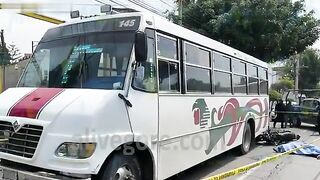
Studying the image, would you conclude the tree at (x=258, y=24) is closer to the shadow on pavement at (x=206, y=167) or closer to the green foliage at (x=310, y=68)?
the shadow on pavement at (x=206, y=167)

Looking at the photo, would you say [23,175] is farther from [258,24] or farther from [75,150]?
[258,24]

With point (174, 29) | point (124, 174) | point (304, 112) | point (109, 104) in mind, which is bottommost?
point (124, 174)

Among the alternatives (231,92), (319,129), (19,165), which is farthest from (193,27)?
(19,165)

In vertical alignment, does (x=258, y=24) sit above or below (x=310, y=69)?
below

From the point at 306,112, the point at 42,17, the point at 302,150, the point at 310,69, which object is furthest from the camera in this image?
the point at 310,69

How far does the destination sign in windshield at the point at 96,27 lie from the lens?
5.60 m

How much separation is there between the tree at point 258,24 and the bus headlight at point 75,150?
13263mm

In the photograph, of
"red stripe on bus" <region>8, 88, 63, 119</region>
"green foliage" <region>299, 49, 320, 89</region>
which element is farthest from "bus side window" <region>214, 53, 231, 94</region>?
"green foliage" <region>299, 49, 320, 89</region>

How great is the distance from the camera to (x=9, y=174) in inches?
191

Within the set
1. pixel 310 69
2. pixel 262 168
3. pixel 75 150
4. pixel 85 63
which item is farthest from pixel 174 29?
pixel 310 69

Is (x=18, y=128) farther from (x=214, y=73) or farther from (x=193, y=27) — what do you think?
(x=193, y=27)

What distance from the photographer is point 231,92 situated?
31.3 ft

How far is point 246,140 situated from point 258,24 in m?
7.45

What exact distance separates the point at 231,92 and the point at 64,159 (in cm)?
584
